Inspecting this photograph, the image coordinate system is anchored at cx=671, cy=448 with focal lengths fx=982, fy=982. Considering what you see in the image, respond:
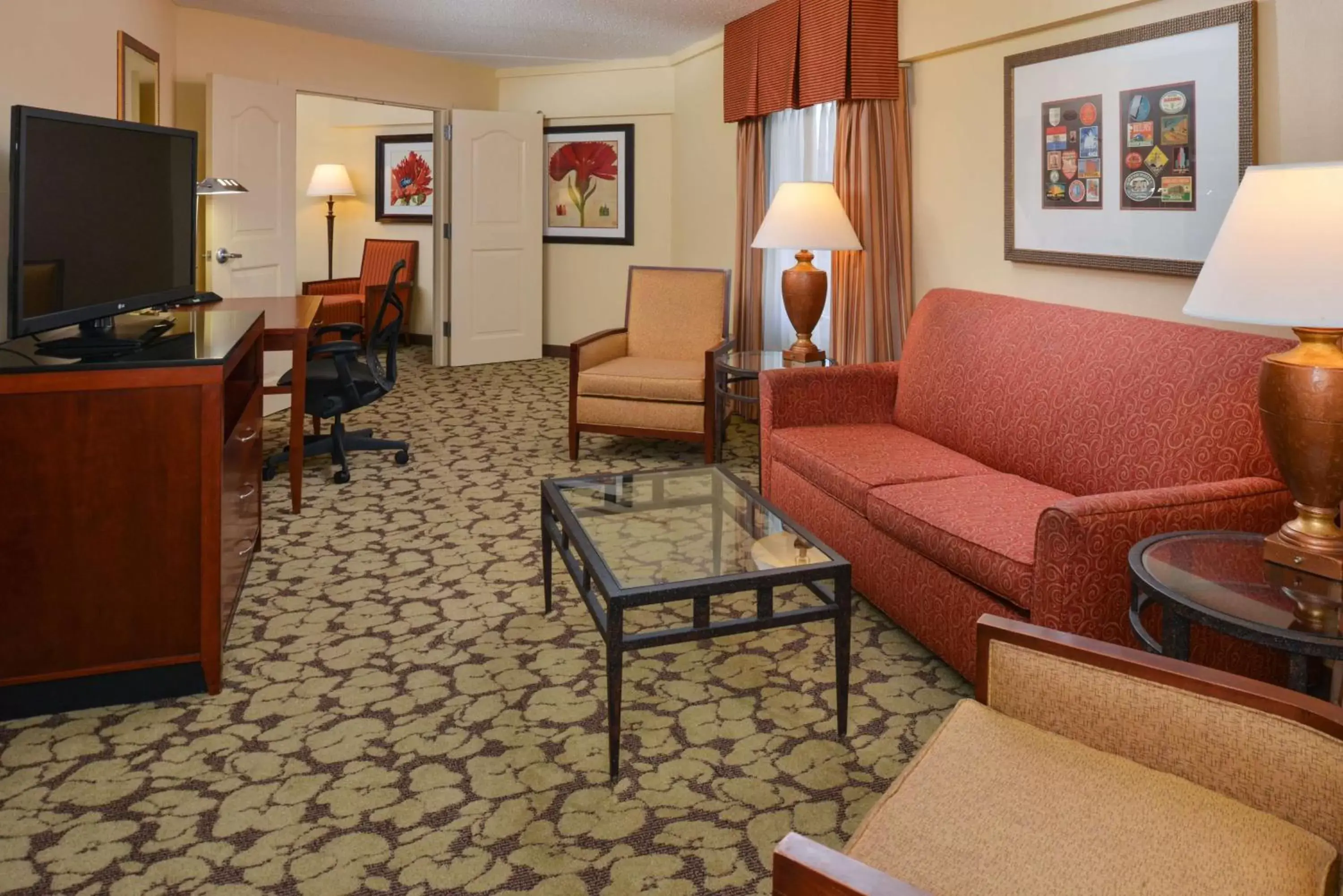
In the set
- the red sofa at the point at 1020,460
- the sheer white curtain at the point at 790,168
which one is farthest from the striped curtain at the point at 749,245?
the red sofa at the point at 1020,460

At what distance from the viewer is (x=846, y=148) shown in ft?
15.4

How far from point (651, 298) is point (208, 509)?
11.4 ft

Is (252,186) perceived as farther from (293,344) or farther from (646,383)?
(646,383)

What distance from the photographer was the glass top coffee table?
2193 mm

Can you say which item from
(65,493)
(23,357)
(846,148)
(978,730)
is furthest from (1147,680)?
(846,148)

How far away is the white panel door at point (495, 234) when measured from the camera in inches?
302

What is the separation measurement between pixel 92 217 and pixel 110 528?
95 cm

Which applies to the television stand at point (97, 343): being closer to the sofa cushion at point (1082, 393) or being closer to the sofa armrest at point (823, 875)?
the sofa armrest at point (823, 875)

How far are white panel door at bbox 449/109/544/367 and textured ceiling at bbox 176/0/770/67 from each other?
64 centimetres

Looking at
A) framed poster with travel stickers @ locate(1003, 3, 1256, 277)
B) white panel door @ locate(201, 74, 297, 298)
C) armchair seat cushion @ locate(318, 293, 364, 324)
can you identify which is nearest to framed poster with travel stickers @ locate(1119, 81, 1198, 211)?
framed poster with travel stickers @ locate(1003, 3, 1256, 277)

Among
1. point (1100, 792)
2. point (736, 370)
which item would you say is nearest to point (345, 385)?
point (736, 370)

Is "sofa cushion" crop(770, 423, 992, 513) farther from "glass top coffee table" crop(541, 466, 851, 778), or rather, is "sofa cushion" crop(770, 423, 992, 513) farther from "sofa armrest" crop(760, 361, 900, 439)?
"glass top coffee table" crop(541, 466, 851, 778)

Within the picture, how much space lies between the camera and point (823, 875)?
111cm

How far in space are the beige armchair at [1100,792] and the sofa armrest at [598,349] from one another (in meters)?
3.70
